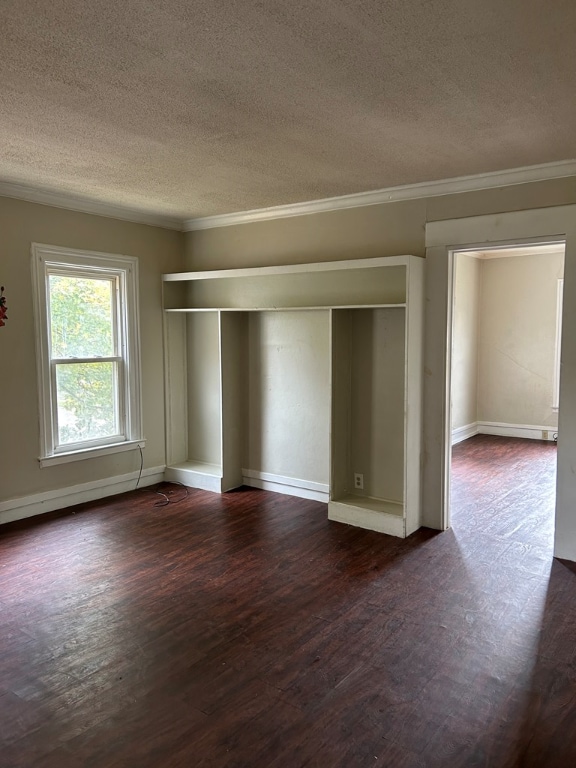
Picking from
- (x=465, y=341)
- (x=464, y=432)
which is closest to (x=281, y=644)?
(x=464, y=432)

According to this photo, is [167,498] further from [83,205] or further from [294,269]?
[83,205]

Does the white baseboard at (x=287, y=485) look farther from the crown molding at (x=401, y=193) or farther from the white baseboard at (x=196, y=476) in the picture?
the crown molding at (x=401, y=193)

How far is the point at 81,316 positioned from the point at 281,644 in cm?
331

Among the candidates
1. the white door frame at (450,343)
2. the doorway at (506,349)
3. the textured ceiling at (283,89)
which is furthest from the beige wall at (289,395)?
the doorway at (506,349)

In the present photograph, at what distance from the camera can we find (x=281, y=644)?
2.78 meters

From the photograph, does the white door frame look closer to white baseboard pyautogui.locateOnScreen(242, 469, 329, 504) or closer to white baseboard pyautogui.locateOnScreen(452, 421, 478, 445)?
white baseboard pyautogui.locateOnScreen(242, 469, 329, 504)

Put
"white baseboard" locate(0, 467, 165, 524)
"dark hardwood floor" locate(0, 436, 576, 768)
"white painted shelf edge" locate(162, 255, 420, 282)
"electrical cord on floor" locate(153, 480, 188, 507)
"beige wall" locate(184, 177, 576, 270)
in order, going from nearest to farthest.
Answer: "dark hardwood floor" locate(0, 436, 576, 768) < "beige wall" locate(184, 177, 576, 270) < "white painted shelf edge" locate(162, 255, 420, 282) < "white baseboard" locate(0, 467, 165, 524) < "electrical cord on floor" locate(153, 480, 188, 507)

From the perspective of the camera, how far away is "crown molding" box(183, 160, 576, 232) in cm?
365

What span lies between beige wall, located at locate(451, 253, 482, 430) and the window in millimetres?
4395

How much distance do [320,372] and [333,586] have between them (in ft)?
6.64

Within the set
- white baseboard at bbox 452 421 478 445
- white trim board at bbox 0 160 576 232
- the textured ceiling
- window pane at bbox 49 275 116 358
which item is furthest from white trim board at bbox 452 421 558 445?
window pane at bbox 49 275 116 358

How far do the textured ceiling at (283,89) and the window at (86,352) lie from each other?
3.26 ft

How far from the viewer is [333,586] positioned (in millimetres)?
3383

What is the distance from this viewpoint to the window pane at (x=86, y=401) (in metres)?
4.77
